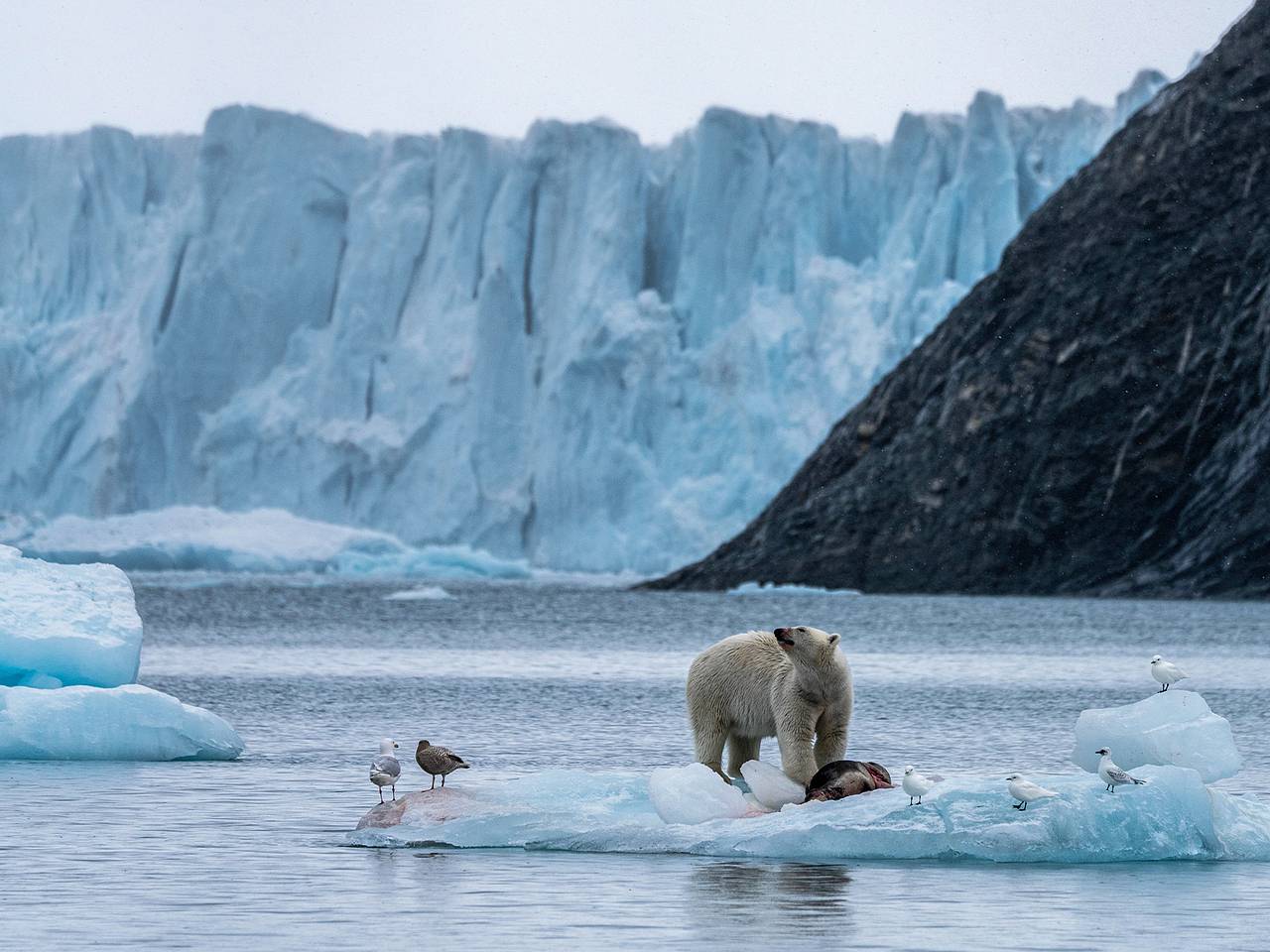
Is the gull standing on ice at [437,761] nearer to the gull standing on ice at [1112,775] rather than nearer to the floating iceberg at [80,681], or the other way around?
the gull standing on ice at [1112,775]

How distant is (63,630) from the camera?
1762cm

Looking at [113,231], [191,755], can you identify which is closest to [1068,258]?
[113,231]

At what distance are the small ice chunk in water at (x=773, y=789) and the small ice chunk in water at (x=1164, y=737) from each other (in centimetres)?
171

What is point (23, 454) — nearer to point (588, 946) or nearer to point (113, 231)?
point (113, 231)

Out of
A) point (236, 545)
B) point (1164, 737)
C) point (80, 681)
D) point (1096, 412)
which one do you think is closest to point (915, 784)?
point (1164, 737)

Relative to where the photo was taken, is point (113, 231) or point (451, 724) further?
point (113, 231)

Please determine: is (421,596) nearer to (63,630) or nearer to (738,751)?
(63,630)

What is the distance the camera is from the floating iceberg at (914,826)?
10742 mm

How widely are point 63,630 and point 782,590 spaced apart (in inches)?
2090

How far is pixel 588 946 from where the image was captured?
8.24 meters

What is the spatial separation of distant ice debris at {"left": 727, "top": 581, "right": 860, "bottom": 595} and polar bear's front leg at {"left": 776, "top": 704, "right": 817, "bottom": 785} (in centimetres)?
5727

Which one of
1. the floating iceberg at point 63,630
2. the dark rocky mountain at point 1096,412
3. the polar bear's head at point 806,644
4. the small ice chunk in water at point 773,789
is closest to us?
the small ice chunk in water at point 773,789

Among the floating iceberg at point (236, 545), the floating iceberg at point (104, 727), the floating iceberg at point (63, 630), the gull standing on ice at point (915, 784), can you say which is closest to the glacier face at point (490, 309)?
the floating iceberg at point (236, 545)

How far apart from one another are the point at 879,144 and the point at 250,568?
31742mm
